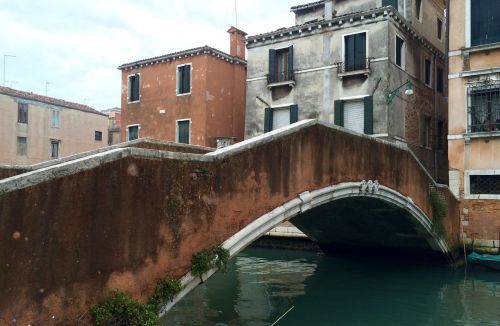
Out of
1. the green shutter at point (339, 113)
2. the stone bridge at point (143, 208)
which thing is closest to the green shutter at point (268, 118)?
the green shutter at point (339, 113)

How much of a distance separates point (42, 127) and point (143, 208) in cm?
2589

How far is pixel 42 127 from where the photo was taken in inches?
1102

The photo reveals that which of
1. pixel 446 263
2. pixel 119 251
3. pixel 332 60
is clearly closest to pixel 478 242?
pixel 446 263

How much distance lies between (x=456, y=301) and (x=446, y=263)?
3.74 metres

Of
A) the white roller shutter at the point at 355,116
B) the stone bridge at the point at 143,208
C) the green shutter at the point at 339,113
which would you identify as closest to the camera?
the stone bridge at the point at 143,208

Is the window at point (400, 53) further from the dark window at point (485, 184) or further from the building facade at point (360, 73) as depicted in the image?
the dark window at point (485, 184)

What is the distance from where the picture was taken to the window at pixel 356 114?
15.2 m

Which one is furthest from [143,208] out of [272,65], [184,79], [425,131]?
[184,79]

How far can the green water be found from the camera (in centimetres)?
823

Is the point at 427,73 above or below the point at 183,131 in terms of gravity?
above

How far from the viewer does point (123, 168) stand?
443cm

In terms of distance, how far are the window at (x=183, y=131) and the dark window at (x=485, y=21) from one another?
1067 cm

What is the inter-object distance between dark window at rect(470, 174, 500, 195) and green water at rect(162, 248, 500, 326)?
81.4 inches

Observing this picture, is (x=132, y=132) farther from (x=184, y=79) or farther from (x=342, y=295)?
(x=342, y=295)
